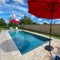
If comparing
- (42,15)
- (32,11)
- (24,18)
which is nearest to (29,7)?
(32,11)

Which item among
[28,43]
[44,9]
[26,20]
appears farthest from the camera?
[26,20]

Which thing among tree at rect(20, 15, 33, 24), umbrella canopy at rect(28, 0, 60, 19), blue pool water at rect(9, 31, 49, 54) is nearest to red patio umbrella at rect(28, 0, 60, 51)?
umbrella canopy at rect(28, 0, 60, 19)

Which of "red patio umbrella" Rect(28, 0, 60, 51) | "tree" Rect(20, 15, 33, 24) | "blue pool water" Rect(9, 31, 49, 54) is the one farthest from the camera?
"tree" Rect(20, 15, 33, 24)

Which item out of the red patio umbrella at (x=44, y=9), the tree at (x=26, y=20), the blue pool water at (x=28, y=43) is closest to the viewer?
the red patio umbrella at (x=44, y=9)

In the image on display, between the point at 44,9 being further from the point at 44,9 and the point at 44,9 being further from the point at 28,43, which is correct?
the point at 28,43

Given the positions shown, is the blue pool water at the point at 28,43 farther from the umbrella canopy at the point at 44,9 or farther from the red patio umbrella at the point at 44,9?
the umbrella canopy at the point at 44,9

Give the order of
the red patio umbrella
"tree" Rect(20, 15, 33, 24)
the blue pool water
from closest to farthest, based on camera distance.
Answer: the red patio umbrella < the blue pool water < "tree" Rect(20, 15, 33, 24)

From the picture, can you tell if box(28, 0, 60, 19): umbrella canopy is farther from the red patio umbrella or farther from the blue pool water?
the blue pool water

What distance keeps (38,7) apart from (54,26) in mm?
8258

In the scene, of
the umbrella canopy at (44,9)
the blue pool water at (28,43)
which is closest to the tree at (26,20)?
the blue pool water at (28,43)

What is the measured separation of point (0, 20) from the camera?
3225cm

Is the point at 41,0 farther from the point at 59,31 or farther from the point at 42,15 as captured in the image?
the point at 59,31

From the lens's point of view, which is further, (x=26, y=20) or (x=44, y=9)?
(x=26, y=20)

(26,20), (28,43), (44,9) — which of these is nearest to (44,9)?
(44,9)
